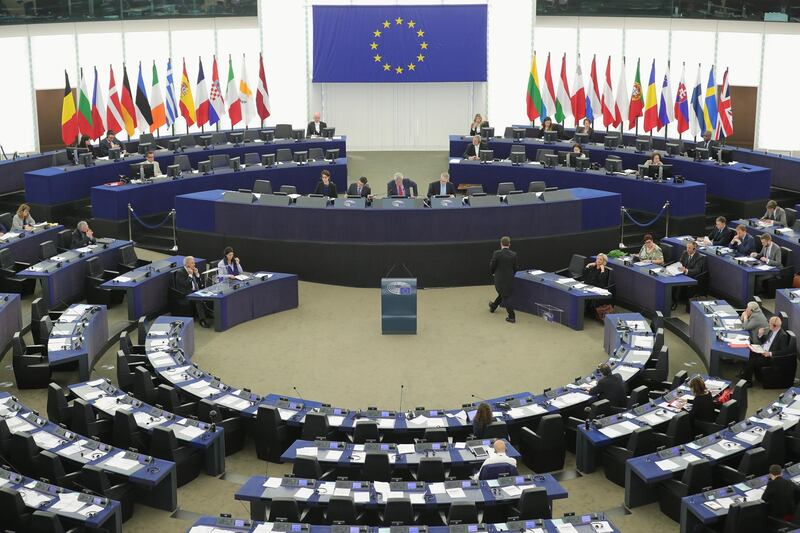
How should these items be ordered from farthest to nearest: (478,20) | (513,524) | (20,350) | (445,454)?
(478,20), (20,350), (445,454), (513,524)

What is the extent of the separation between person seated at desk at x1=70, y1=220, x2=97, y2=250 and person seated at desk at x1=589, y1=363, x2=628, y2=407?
1283 cm

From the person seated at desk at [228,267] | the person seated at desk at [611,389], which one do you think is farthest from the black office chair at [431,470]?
the person seated at desk at [228,267]

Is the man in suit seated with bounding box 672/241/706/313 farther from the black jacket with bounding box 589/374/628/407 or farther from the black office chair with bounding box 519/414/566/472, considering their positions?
the black office chair with bounding box 519/414/566/472

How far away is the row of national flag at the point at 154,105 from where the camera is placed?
2908 cm

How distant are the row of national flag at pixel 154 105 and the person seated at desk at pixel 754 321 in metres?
19.3

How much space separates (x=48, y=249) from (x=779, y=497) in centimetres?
1632

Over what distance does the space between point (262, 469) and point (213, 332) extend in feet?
20.2

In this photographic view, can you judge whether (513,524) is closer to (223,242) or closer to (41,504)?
(41,504)

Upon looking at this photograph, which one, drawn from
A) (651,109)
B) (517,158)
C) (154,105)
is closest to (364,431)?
(517,158)

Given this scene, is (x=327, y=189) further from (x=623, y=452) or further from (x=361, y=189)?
(x=623, y=452)

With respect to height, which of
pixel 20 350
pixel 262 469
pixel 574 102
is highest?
pixel 574 102

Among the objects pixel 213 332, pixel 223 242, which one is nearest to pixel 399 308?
pixel 213 332

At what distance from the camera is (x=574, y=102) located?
32188mm

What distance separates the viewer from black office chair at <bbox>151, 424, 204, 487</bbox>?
1399 centimetres
